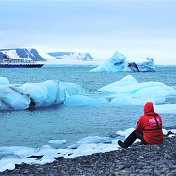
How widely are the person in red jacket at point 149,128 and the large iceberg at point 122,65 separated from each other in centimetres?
4734

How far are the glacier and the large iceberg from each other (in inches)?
1044

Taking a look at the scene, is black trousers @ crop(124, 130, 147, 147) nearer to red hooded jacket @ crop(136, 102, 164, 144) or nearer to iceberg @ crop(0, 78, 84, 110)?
red hooded jacket @ crop(136, 102, 164, 144)

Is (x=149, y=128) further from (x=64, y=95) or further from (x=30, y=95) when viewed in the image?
(x=64, y=95)

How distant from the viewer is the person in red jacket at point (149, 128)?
779 centimetres

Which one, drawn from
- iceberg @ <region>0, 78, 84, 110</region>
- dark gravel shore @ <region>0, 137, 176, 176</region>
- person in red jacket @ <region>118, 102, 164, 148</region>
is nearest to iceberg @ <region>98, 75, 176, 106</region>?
iceberg @ <region>0, 78, 84, 110</region>

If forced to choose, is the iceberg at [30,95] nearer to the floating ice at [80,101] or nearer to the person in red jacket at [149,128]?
the floating ice at [80,101]

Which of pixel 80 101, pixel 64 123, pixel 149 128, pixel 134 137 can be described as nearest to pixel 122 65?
pixel 80 101

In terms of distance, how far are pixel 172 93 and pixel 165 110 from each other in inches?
401

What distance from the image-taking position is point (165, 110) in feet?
64.2

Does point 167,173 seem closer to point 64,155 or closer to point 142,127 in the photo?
point 142,127

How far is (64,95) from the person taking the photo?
2306 centimetres

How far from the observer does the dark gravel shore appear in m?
5.70

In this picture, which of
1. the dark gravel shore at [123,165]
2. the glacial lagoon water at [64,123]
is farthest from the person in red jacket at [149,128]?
the glacial lagoon water at [64,123]

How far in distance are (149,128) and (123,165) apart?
68.8 inches
